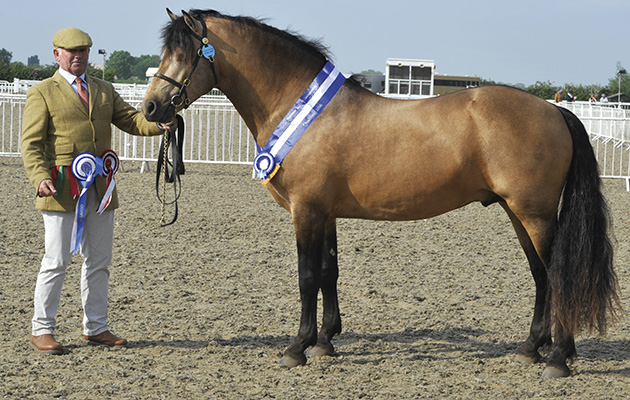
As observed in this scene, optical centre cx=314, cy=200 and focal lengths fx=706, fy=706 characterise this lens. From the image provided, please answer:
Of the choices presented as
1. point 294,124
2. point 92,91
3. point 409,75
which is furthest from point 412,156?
point 409,75

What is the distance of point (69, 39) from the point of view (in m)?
4.30

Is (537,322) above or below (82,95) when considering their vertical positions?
below

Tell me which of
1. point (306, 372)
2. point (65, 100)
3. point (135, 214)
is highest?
point (65, 100)

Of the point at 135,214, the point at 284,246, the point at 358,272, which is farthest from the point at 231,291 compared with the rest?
the point at 135,214

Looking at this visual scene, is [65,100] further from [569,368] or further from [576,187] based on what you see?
[569,368]

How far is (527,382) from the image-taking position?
13.8 ft

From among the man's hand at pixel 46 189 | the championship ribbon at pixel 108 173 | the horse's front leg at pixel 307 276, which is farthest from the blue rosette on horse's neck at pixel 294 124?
the man's hand at pixel 46 189

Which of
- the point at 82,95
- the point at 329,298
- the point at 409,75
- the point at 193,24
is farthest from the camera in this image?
the point at 409,75

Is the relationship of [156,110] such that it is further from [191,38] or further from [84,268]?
[84,268]

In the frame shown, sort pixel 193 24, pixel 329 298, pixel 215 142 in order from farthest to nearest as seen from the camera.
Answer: pixel 215 142 < pixel 329 298 < pixel 193 24

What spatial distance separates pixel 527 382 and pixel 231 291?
107 inches

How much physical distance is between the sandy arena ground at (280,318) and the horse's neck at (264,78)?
1511 millimetres

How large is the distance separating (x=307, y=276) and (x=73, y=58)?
199cm

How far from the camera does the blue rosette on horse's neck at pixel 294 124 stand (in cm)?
429
